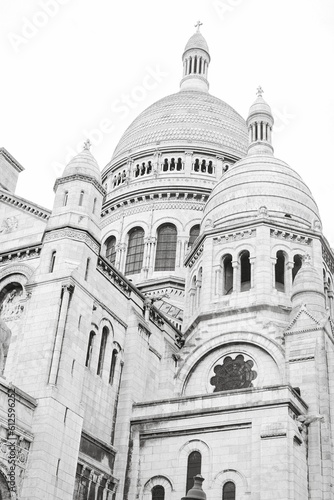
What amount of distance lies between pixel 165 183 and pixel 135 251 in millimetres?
5614

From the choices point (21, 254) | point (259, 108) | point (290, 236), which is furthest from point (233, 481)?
point (259, 108)

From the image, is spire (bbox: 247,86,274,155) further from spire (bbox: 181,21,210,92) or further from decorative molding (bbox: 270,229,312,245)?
spire (bbox: 181,21,210,92)

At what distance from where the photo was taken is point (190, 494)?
16188 millimetres

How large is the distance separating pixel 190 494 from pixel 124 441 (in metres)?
14.4

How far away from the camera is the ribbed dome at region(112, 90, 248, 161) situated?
191 feet

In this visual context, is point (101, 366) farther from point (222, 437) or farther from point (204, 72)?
point (204, 72)

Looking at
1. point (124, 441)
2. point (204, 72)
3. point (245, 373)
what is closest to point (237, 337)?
point (245, 373)

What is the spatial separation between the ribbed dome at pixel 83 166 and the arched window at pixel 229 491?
1439 cm

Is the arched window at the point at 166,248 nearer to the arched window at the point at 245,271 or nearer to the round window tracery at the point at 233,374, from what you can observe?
the arched window at the point at 245,271

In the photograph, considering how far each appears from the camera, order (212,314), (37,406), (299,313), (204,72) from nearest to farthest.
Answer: (37,406) → (299,313) → (212,314) → (204,72)

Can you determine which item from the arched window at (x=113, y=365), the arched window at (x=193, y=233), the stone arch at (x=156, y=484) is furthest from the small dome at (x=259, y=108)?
the stone arch at (x=156, y=484)

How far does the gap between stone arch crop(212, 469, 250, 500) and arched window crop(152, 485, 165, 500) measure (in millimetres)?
2279

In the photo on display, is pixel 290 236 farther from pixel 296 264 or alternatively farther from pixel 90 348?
pixel 90 348

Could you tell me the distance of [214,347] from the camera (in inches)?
1385
